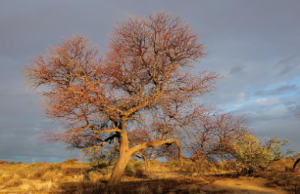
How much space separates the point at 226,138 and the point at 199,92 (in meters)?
4.56

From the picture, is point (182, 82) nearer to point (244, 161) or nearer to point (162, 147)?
point (244, 161)

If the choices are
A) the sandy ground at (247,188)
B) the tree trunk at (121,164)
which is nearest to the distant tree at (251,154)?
the sandy ground at (247,188)

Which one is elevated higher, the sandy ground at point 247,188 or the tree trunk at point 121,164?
the tree trunk at point 121,164

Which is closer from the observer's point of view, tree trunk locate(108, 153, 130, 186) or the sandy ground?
the sandy ground

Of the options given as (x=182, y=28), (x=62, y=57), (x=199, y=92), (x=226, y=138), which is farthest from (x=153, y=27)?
(x=226, y=138)

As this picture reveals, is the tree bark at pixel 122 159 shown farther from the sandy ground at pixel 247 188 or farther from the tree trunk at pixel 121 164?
the sandy ground at pixel 247 188

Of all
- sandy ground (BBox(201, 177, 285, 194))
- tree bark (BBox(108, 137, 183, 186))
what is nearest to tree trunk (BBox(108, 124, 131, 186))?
tree bark (BBox(108, 137, 183, 186))

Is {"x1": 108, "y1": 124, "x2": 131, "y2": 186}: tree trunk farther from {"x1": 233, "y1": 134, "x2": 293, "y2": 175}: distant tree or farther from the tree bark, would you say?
{"x1": 233, "y1": 134, "x2": 293, "y2": 175}: distant tree

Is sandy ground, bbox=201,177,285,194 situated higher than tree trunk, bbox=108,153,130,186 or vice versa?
tree trunk, bbox=108,153,130,186

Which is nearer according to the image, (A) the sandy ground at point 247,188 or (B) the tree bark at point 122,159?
(A) the sandy ground at point 247,188

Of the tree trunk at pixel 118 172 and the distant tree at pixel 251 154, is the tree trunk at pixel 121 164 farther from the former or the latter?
the distant tree at pixel 251 154

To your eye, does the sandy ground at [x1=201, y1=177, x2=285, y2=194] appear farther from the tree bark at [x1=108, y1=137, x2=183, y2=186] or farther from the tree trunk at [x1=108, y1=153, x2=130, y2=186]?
the tree trunk at [x1=108, y1=153, x2=130, y2=186]

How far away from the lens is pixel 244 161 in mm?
13867

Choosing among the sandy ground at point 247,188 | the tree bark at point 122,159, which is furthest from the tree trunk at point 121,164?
the sandy ground at point 247,188
